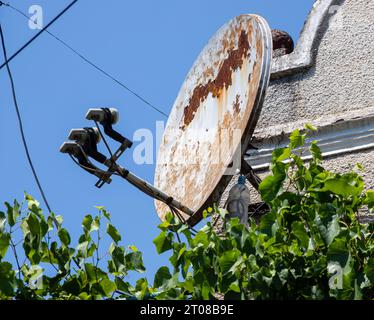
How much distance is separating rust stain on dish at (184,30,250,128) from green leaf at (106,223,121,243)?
2.79 m

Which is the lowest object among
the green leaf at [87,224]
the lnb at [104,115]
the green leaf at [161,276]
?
the green leaf at [161,276]

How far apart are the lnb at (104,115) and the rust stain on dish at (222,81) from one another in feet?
3.99

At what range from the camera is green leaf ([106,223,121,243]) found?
9.71 m

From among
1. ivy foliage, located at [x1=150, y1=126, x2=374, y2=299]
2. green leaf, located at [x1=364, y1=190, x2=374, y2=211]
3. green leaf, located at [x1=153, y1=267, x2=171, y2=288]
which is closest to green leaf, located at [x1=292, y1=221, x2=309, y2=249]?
ivy foliage, located at [x1=150, y1=126, x2=374, y2=299]

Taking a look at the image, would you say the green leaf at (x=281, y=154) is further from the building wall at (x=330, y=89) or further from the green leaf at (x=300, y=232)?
the building wall at (x=330, y=89)

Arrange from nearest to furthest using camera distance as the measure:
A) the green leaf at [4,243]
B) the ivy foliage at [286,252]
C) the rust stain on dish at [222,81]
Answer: the ivy foliage at [286,252] < the green leaf at [4,243] < the rust stain on dish at [222,81]

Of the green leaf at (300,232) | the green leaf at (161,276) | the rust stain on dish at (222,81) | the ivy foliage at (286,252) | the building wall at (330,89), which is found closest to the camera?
the ivy foliage at (286,252)

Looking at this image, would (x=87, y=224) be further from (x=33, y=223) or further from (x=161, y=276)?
(x=161, y=276)

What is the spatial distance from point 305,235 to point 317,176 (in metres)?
0.51

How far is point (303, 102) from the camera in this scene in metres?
13.7

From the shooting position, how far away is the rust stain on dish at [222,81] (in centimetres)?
1212

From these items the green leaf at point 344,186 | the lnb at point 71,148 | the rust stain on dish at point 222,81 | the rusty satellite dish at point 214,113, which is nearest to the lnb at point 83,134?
the lnb at point 71,148

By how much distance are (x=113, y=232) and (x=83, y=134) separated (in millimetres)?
1817
